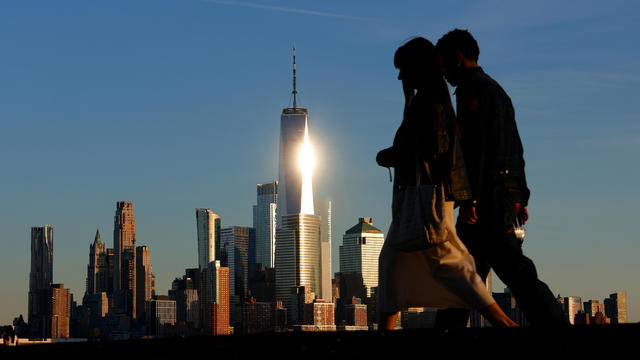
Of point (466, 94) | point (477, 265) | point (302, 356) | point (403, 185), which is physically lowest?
point (302, 356)

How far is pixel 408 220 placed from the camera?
875 cm

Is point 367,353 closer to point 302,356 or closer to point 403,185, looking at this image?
point 302,356

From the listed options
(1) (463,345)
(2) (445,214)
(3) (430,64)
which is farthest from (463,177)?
(1) (463,345)

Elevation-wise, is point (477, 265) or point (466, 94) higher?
point (466, 94)

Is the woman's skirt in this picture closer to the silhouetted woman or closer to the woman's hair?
the silhouetted woman

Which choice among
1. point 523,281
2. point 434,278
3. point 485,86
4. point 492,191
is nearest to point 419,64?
point 485,86

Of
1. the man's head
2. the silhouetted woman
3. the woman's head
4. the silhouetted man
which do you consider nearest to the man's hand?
the silhouetted man

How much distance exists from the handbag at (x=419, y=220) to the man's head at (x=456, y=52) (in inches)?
58.7

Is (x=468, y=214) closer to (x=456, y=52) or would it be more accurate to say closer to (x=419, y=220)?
(x=419, y=220)

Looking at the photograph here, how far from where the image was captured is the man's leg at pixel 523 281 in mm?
9320

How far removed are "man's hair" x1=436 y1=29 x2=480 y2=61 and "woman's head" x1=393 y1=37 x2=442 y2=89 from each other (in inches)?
28.3

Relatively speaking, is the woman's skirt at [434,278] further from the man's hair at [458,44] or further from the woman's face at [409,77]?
the man's hair at [458,44]

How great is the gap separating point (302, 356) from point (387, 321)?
283cm

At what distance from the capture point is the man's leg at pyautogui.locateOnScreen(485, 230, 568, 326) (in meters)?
9.32
